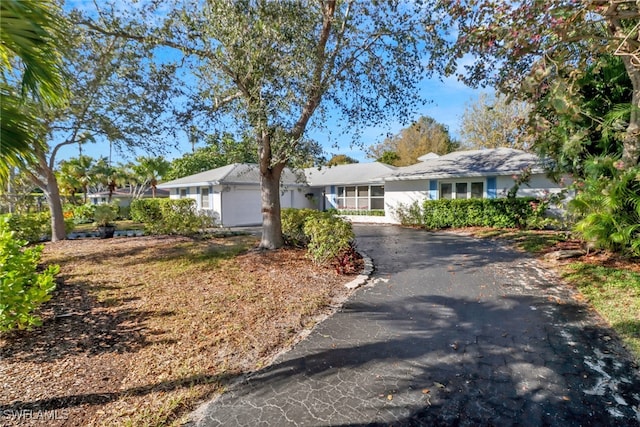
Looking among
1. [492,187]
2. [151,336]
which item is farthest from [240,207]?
[151,336]

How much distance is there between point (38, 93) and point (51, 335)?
324cm

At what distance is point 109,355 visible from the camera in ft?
12.9

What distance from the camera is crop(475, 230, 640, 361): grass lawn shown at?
4570 millimetres

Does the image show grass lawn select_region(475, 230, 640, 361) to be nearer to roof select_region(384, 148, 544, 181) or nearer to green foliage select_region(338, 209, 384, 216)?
roof select_region(384, 148, 544, 181)

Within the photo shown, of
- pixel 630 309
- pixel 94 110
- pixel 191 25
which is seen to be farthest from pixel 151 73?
Result: pixel 630 309

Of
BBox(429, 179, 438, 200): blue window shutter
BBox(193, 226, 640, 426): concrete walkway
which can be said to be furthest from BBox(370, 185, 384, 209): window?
BBox(193, 226, 640, 426): concrete walkway

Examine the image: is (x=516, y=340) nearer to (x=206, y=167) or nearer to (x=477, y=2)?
(x=477, y=2)

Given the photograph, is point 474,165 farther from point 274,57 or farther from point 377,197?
point 274,57

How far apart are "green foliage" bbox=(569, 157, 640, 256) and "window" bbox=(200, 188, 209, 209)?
18.2m

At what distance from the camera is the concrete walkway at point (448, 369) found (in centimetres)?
290

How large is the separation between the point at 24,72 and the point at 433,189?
1674 centimetres

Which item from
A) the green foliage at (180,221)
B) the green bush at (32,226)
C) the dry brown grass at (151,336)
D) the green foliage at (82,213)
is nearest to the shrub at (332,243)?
the dry brown grass at (151,336)

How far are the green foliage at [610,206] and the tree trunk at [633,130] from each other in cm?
25

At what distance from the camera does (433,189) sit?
679 inches
